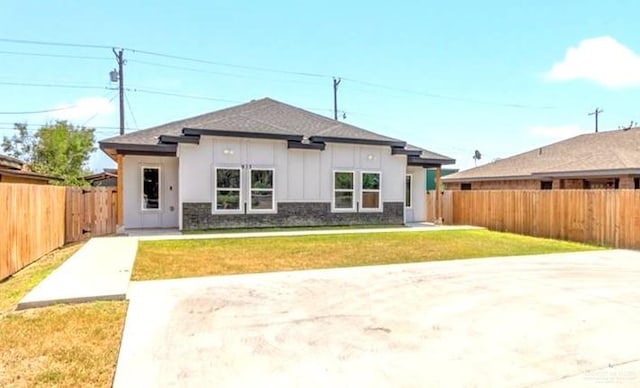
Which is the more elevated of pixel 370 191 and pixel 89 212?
pixel 370 191

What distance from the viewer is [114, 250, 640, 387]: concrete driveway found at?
3902 millimetres

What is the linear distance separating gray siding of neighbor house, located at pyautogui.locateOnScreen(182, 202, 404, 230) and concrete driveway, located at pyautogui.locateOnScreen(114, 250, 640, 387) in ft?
26.6

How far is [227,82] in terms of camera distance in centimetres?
3294

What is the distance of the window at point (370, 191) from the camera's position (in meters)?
18.0

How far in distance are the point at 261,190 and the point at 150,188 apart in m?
4.13

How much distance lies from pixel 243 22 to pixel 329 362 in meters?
19.0

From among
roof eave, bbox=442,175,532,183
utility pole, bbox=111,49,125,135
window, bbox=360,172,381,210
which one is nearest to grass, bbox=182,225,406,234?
window, bbox=360,172,381,210

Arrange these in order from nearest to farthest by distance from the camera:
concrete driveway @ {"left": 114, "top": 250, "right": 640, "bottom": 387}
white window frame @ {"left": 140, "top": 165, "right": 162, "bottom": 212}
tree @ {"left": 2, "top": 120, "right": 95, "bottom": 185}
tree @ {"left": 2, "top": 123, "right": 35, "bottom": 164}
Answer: concrete driveway @ {"left": 114, "top": 250, "right": 640, "bottom": 387}, white window frame @ {"left": 140, "top": 165, "right": 162, "bottom": 212}, tree @ {"left": 2, "top": 120, "right": 95, "bottom": 185}, tree @ {"left": 2, "top": 123, "right": 35, "bottom": 164}

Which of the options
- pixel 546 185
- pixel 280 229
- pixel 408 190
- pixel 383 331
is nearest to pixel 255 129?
pixel 280 229

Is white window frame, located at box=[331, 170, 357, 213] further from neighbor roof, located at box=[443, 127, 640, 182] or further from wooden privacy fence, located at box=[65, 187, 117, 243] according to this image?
neighbor roof, located at box=[443, 127, 640, 182]

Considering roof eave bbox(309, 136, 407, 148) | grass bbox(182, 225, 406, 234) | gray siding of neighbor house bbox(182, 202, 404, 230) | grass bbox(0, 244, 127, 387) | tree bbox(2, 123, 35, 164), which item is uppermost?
tree bbox(2, 123, 35, 164)

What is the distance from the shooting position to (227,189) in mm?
15938

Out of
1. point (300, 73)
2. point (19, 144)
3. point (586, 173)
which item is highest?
point (300, 73)

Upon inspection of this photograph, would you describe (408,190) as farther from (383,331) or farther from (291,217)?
(383,331)
